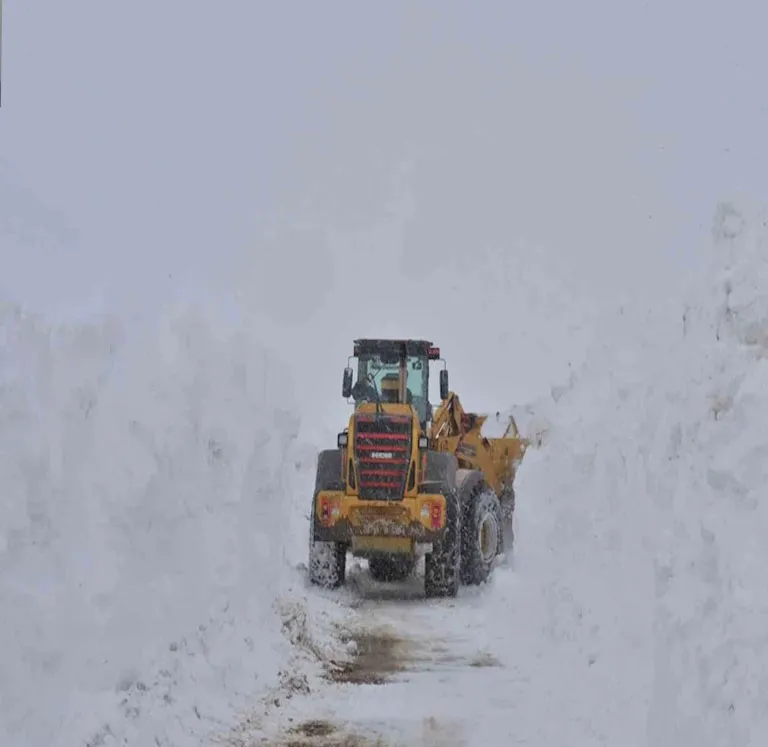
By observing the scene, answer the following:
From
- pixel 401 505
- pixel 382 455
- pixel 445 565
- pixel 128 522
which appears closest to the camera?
pixel 128 522

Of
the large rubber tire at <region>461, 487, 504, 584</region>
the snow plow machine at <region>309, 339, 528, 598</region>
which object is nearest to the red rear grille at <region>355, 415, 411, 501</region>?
the snow plow machine at <region>309, 339, 528, 598</region>

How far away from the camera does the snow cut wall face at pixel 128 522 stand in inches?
189

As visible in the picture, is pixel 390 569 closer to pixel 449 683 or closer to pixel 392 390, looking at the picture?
pixel 392 390

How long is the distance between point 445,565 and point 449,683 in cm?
488

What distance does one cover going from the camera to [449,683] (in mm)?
7953

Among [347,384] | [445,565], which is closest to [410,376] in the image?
[347,384]

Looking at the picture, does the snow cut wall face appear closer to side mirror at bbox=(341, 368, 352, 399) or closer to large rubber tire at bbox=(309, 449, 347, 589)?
large rubber tire at bbox=(309, 449, 347, 589)

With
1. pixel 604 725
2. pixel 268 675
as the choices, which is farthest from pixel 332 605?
pixel 604 725

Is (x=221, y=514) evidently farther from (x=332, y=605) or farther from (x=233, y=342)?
(x=332, y=605)

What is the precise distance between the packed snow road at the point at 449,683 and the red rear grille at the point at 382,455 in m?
1.84

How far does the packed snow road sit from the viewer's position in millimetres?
6379

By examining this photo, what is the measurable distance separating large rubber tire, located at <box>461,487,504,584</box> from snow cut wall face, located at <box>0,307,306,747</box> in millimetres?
4804

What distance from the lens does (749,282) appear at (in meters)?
5.68

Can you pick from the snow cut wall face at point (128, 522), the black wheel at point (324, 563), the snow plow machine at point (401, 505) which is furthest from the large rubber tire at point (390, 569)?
the snow cut wall face at point (128, 522)
